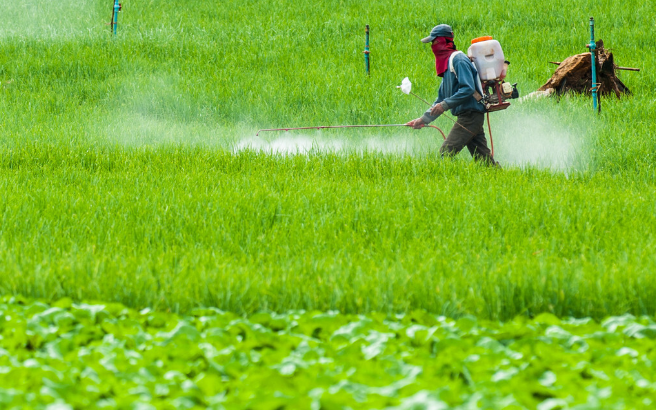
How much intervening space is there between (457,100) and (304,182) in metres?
2.02

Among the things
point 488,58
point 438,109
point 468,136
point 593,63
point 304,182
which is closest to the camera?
point 304,182

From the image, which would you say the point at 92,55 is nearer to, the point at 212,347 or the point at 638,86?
the point at 638,86

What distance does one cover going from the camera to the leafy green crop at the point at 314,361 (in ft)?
8.04

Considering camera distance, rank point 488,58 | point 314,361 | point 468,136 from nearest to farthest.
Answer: point 314,361, point 488,58, point 468,136

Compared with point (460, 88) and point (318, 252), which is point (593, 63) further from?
point (318, 252)

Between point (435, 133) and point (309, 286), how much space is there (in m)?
6.53

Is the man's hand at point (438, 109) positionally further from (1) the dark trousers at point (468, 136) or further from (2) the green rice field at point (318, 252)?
(2) the green rice field at point (318, 252)

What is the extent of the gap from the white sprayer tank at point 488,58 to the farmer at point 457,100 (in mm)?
129

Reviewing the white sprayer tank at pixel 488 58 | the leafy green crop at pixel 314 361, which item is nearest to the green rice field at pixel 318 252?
the leafy green crop at pixel 314 361

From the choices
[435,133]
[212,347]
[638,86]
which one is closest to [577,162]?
[435,133]

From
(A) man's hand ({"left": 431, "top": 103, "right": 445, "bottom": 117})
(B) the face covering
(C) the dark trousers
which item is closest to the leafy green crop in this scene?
(A) man's hand ({"left": 431, "top": 103, "right": 445, "bottom": 117})

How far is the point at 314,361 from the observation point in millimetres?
2836

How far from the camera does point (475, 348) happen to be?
9.71 feet

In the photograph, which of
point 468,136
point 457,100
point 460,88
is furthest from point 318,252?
point 468,136
